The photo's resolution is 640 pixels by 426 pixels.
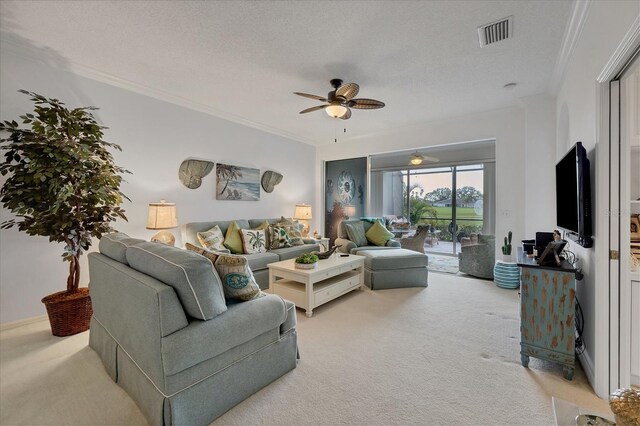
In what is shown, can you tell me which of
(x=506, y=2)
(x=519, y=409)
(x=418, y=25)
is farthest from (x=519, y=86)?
(x=519, y=409)

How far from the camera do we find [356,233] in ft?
15.7

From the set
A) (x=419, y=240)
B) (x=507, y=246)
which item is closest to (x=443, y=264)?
(x=419, y=240)

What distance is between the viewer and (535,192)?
3.90m

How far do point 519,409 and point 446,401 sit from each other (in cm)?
40

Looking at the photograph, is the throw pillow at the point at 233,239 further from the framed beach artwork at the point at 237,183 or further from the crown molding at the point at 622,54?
the crown molding at the point at 622,54

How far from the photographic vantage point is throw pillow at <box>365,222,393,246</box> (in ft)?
15.8

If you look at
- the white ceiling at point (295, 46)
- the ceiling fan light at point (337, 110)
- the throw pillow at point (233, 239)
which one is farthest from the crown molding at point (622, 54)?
the throw pillow at point (233, 239)

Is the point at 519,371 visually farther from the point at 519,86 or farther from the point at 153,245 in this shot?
the point at 519,86

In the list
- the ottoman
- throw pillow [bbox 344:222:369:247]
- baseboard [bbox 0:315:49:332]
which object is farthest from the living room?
throw pillow [bbox 344:222:369:247]

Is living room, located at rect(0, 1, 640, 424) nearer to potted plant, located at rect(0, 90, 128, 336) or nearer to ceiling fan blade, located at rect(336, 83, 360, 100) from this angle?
ceiling fan blade, located at rect(336, 83, 360, 100)

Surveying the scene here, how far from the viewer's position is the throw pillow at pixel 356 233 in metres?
4.72

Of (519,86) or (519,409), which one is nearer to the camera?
(519,409)

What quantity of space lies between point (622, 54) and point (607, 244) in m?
1.05

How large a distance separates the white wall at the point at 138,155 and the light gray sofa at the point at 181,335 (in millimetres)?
1603
